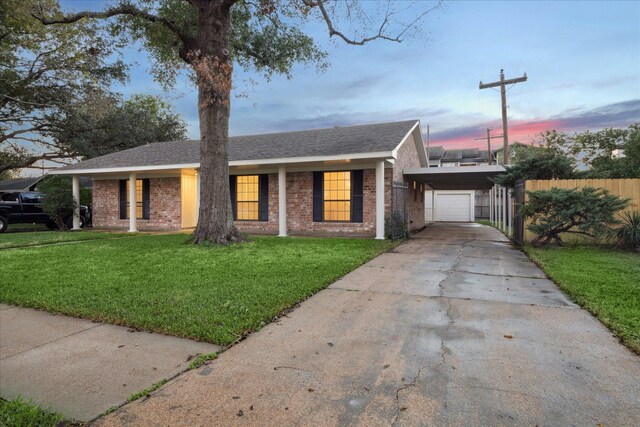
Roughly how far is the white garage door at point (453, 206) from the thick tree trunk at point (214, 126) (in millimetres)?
19435

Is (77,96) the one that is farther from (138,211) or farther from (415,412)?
(415,412)

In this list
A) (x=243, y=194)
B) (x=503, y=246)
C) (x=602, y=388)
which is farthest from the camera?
(x=243, y=194)

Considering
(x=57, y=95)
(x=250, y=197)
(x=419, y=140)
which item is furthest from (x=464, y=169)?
(x=57, y=95)

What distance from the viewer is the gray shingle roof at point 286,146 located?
12.2 m

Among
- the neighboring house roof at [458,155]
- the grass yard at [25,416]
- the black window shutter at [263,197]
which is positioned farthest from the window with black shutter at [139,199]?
the neighboring house roof at [458,155]

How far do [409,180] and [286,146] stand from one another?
217 inches

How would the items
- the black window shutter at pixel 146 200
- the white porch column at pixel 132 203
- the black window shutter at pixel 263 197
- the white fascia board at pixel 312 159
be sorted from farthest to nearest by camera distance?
the black window shutter at pixel 146 200, the white porch column at pixel 132 203, the black window shutter at pixel 263 197, the white fascia board at pixel 312 159

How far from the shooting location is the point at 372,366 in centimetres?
282

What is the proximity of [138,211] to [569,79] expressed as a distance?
19.9 meters

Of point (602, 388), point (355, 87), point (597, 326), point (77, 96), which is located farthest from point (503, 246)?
point (77, 96)

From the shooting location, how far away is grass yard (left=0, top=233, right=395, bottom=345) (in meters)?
3.87

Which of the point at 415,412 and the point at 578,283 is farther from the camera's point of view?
the point at 578,283

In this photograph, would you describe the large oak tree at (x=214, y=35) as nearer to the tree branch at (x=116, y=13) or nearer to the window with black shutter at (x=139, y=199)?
the tree branch at (x=116, y=13)

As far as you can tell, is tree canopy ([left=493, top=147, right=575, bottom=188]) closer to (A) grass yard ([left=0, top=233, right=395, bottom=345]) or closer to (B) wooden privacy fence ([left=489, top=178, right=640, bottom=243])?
(B) wooden privacy fence ([left=489, top=178, right=640, bottom=243])
